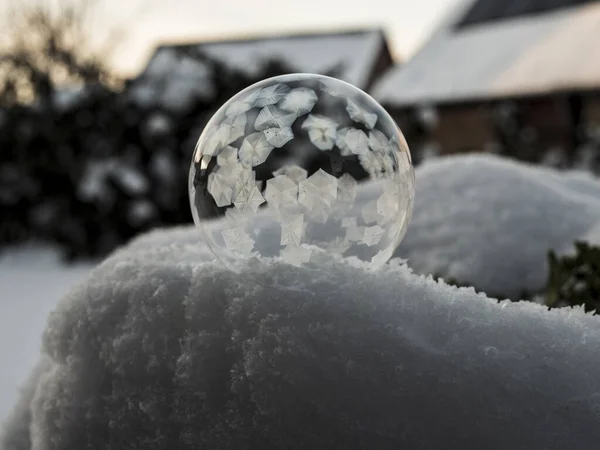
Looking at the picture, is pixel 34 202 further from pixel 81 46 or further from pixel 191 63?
pixel 81 46

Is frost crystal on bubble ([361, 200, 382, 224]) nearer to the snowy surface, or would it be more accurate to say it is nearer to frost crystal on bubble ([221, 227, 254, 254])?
frost crystal on bubble ([221, 227, 254, 254])

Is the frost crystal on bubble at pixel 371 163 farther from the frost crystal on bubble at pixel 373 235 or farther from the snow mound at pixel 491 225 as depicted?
the snow mound at pixel 491 225

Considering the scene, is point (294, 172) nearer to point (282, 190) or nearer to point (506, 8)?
point (282, 190)

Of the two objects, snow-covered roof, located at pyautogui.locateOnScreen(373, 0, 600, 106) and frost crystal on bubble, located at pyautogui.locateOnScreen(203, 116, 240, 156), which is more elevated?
snow-covered roof, located at pyautogui.locateOnScreen(373, 0, 600, 106)

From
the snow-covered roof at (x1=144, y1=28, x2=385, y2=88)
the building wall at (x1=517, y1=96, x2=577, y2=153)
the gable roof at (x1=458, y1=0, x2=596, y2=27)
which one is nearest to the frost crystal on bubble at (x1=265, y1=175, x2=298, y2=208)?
the building wall at (x1=517, y1=96, x2=577, y2=153)

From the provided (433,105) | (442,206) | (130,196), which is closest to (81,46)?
(433,105)

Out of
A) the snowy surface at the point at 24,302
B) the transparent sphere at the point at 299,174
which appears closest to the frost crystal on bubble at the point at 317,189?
the transparent sphere at the point at 299,174
